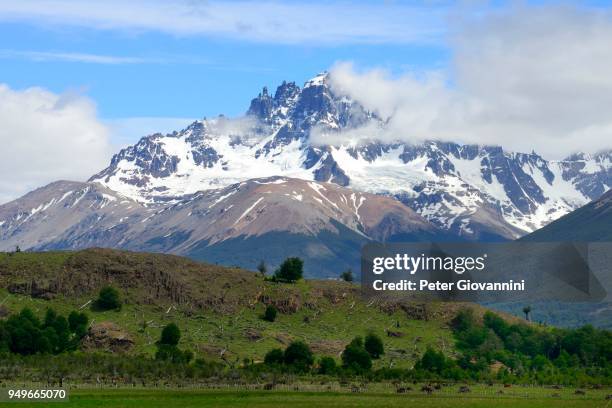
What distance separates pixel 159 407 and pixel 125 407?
6.39 meters

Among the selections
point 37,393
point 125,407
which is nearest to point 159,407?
point 125,407

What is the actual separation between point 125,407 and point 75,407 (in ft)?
25.8

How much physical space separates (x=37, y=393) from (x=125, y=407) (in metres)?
15.3

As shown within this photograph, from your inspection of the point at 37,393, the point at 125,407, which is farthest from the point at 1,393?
the point at 125,407

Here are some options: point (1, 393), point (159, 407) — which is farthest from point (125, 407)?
point (1, 393)

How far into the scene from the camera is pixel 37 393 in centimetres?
19925

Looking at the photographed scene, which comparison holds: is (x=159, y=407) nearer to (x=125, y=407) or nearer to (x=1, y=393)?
(x=125, y=407)

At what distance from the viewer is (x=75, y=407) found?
636 feet

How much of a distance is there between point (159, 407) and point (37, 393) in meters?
19.9

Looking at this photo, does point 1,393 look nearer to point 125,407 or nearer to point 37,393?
point 37,393

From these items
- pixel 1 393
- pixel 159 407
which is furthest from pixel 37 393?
pixel 159 407

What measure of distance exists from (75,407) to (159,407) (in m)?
13.9

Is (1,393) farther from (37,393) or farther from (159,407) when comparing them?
(159,407)

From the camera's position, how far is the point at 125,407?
7707 inches
